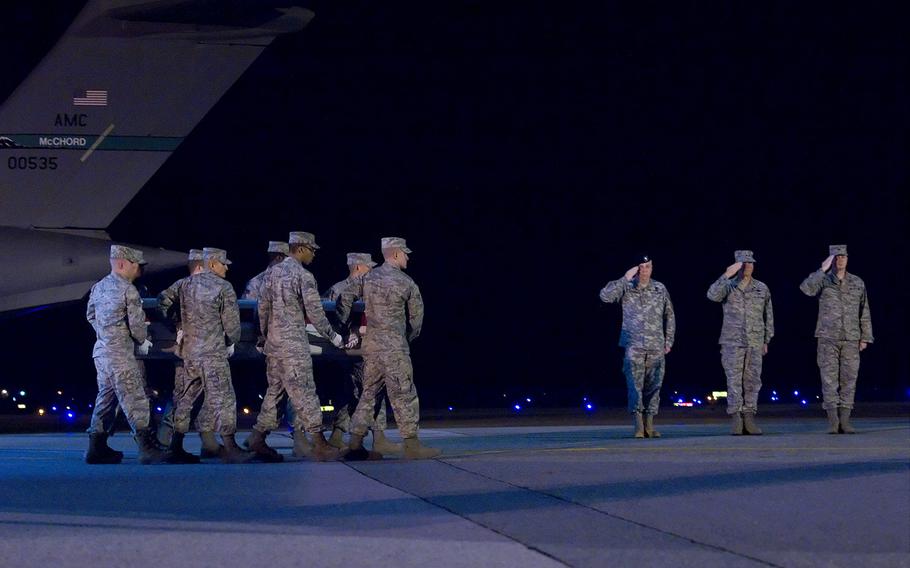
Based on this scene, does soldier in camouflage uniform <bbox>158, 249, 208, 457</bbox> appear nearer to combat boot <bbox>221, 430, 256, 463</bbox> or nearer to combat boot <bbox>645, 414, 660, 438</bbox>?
combat boot <bbox>221, 430, 256, 463</bbox>

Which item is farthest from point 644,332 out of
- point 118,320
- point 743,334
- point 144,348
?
point 118,320

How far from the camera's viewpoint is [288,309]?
9.81 metres

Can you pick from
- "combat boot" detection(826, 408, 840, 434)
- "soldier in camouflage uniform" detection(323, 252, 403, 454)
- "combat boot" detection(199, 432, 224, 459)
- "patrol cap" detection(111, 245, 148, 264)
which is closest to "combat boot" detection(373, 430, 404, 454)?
"soldier in camouflage uniform" detection(323, 252, 403, 454)

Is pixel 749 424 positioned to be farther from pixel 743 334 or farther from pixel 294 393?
pixel 294 393

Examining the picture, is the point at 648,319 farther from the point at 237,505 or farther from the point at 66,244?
the point at 237,505

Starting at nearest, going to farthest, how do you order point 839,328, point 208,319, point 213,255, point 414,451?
point 414,451 < point 208,319 < point 213,255 < point 839,328

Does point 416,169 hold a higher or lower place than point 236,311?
higher

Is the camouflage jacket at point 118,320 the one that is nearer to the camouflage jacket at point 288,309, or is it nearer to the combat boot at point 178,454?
the combat boot at point 178,454

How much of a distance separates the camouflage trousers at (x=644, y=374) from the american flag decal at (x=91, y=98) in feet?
20.4

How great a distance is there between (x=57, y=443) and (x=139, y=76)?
3973 mm

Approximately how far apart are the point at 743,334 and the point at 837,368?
48.1 inches

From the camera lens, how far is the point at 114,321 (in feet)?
31.8

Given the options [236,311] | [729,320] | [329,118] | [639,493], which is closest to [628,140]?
[329,118]

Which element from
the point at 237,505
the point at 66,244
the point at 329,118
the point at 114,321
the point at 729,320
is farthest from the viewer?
the point at 329,118
